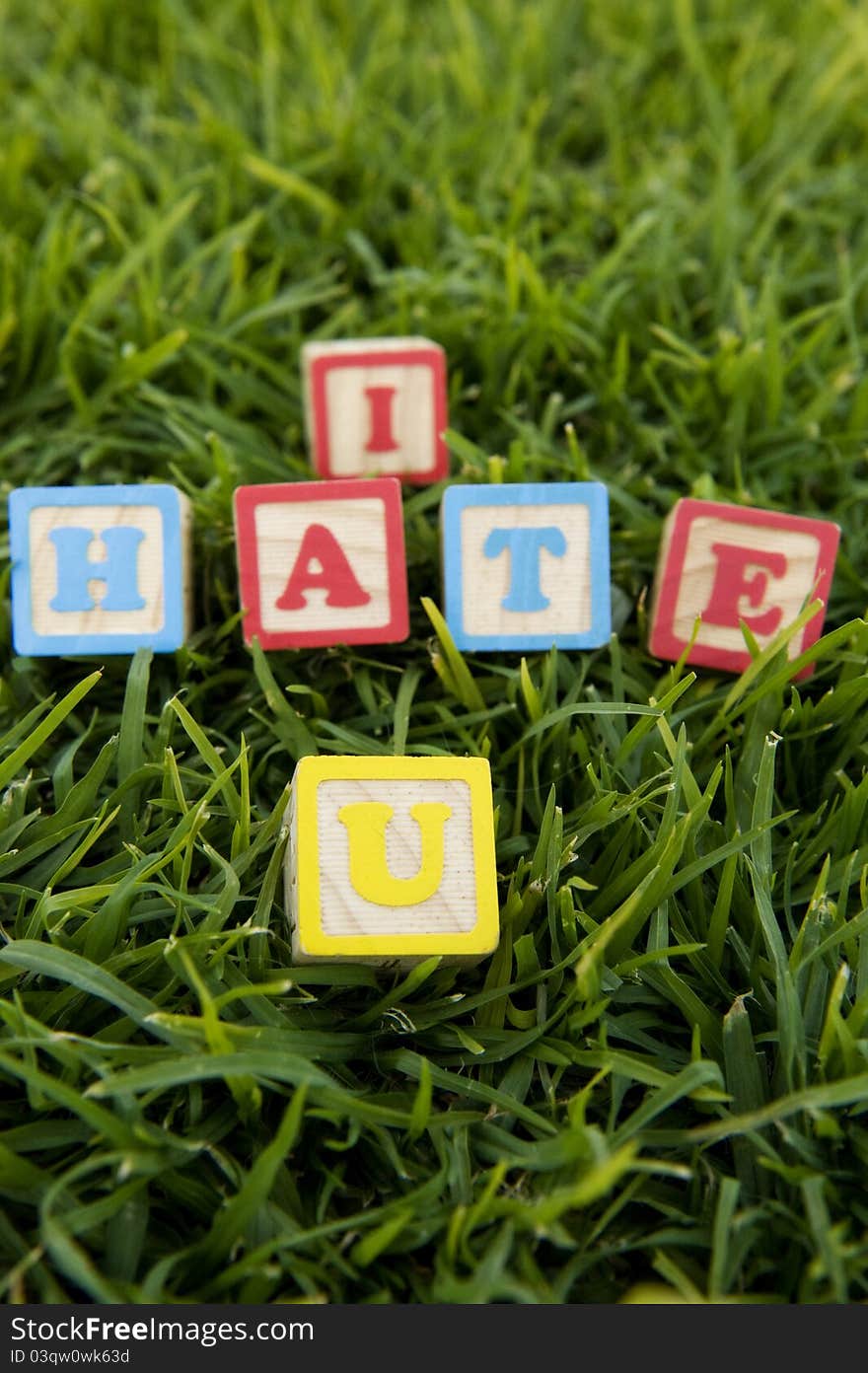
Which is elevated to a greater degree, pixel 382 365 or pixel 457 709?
pixel 382 365

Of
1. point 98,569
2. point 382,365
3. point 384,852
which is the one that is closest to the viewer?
point 384,852

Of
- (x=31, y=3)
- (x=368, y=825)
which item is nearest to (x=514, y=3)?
(x=31, y=3)

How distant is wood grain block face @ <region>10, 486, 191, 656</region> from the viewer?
1.28m

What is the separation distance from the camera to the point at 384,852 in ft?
3.65

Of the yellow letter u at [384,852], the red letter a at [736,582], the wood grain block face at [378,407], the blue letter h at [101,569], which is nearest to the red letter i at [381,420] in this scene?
the wood grain block face at [378,407]

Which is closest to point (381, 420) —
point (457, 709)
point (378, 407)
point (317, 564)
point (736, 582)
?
point (378, 407)

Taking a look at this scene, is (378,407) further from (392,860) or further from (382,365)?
(392,860)

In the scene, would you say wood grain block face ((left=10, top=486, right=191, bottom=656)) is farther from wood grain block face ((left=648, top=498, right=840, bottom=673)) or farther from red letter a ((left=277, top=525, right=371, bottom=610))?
wood grain block face ((left=648, top=498, right=840, bottom=673))

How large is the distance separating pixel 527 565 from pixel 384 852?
1.37 feet

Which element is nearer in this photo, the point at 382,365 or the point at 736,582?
the point at 736,582

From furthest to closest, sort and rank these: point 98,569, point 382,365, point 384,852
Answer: point 382,365, point 98,569, point 384,852

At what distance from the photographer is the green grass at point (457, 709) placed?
1003 mm

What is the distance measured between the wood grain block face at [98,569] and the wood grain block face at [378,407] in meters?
0.27

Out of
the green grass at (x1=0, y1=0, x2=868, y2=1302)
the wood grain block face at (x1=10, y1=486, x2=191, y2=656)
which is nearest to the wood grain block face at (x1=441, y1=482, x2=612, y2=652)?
the green grass at (x1=0, y1=0, x2=868, y2=1302)
